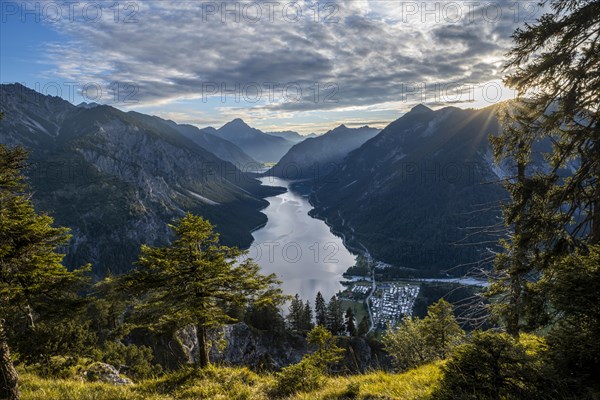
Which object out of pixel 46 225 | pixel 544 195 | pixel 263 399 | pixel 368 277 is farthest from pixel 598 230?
pixel 368 277

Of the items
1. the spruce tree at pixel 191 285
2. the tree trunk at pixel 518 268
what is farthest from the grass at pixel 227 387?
the tree trunk at pixel 518 268

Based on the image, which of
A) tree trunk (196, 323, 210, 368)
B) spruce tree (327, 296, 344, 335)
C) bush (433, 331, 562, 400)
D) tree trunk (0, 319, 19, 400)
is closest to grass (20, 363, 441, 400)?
tree trunk (0, 319, 19, 400)

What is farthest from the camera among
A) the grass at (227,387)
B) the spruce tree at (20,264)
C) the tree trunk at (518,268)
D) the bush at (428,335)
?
the bush at (428,335)

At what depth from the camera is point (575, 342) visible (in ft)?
18.9

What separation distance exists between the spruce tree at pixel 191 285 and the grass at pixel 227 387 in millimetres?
2263

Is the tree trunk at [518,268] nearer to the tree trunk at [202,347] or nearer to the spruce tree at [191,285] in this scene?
the spruce tree at [191,285]

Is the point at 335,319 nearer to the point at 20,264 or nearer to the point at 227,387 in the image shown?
the point at 227,387

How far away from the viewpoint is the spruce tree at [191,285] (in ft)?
43.6

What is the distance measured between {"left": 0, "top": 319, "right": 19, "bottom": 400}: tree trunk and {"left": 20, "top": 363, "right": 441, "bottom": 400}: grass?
322mm

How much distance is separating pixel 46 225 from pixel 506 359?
14.2m

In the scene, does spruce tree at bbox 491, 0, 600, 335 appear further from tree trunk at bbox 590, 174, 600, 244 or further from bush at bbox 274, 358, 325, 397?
bush at bbox 274, 358, 325, 397

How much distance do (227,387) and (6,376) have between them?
22.1 ft

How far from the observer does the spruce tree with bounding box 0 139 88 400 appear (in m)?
9.85

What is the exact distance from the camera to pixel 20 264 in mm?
10445
